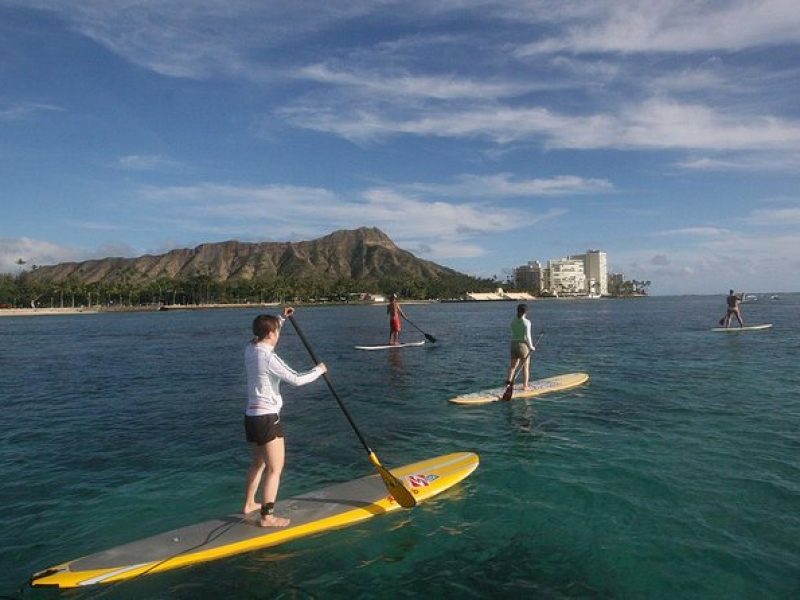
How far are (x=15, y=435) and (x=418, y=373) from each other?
1531 centimetres

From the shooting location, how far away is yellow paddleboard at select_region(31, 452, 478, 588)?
7031 mm

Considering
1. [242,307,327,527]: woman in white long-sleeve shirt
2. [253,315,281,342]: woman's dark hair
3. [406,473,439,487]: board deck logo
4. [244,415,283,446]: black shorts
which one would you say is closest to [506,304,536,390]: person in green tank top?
[406,473,439,487]: board deck logo

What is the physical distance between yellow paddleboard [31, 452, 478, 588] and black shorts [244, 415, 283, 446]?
4.64ft

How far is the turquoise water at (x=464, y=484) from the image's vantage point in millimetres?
7035

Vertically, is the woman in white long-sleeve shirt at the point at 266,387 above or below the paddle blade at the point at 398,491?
above

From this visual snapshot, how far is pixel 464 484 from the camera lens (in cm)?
1021

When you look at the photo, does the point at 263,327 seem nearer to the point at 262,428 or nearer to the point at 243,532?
the point at 262,428

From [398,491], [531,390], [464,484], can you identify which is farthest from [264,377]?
[531,390]

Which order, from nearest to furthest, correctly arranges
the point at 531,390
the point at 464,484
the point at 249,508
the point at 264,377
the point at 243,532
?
the point at 264,377 < the point at 243,532 < the point at 249,508 < the point at 464,484 < the point at 531,390

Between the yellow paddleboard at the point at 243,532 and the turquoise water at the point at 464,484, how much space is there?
18cm

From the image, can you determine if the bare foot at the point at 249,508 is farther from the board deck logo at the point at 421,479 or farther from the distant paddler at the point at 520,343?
the distant paddler at the point at 520,343

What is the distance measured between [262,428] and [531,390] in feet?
42.1

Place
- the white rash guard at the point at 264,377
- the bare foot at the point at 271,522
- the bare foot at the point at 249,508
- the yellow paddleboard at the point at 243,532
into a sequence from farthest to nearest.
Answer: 1. the bare foot at the point at 249,508
2. the bare foot at the point at 271,522
3. the white rash guard at the point at 264,377
4. the yellow paddleboard at the point at 243,532

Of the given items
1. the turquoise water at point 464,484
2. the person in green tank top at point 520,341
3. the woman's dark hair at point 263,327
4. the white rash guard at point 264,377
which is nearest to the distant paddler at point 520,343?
the person in green tank top at point 520,341
